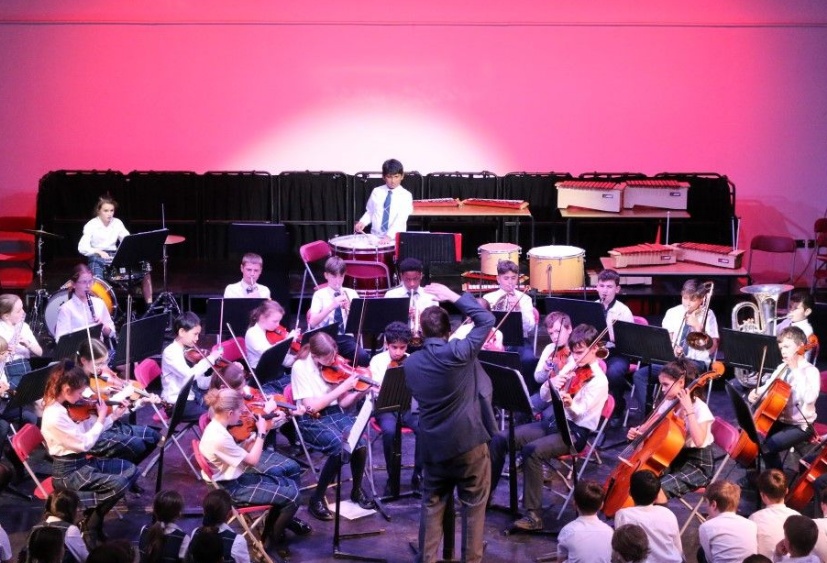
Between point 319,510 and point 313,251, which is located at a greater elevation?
point 313,251

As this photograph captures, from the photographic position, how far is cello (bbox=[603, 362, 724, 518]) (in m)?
6.07

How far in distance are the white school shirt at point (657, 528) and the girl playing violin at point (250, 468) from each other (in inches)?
76.1

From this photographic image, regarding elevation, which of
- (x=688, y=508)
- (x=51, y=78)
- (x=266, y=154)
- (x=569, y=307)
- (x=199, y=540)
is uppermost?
(x=51, y=78)

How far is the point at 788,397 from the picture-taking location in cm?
672

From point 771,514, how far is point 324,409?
2.81m

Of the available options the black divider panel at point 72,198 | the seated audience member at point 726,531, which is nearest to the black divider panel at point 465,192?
the black divider panel at point 72,198

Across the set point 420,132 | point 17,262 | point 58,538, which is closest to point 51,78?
point 17,262

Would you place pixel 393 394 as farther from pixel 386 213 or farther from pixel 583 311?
pixel 386 213

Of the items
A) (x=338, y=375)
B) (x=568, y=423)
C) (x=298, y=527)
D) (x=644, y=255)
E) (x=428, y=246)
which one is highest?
(x=428, y=246)

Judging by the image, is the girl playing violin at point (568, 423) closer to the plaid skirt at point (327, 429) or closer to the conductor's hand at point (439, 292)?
the plaid skirt at point (327, 429)

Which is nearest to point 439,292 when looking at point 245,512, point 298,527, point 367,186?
point 245,512

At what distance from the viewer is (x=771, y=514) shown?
217 inches

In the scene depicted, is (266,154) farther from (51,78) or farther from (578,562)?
(578,562)

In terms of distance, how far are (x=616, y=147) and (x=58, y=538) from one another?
9189mm
